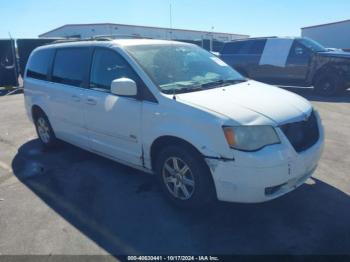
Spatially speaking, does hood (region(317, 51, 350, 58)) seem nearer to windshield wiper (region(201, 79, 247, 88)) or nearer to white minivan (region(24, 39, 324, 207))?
white minivan (region(24, 39, 324, 207))

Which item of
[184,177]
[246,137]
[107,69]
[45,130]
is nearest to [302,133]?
[246,137]

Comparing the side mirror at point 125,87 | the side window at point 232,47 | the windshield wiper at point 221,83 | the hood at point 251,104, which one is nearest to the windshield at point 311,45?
the side window at point 232,47

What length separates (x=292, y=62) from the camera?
39.2 ft

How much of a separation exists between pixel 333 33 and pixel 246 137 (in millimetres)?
36301

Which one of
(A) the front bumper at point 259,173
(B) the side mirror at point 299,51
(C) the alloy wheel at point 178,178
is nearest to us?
(A) the front bumper at point 259,173

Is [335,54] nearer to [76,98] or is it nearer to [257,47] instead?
[257,47]

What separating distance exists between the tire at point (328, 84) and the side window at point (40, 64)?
886 centimetres

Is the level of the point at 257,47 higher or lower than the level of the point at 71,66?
lower

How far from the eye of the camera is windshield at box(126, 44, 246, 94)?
3934mm

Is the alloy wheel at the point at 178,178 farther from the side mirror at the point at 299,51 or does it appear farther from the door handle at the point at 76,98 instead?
the side mirror at the point at 299,51

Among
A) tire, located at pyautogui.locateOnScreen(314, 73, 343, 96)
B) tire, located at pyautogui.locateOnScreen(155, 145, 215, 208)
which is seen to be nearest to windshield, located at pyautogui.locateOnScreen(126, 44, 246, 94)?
tire, located at pyautogui.locateOnScreen(155, 145, 215, 208)

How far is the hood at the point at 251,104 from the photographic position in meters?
3.28

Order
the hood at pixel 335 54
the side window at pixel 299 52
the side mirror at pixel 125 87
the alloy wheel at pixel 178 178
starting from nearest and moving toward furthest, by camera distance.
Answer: the alloy wheel at pixel 178 178, the side mirror at pixel 125 87, the hood at pixel 335 54, the side window at pixel 299 52

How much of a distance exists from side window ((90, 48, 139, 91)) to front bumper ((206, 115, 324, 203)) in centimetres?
150
